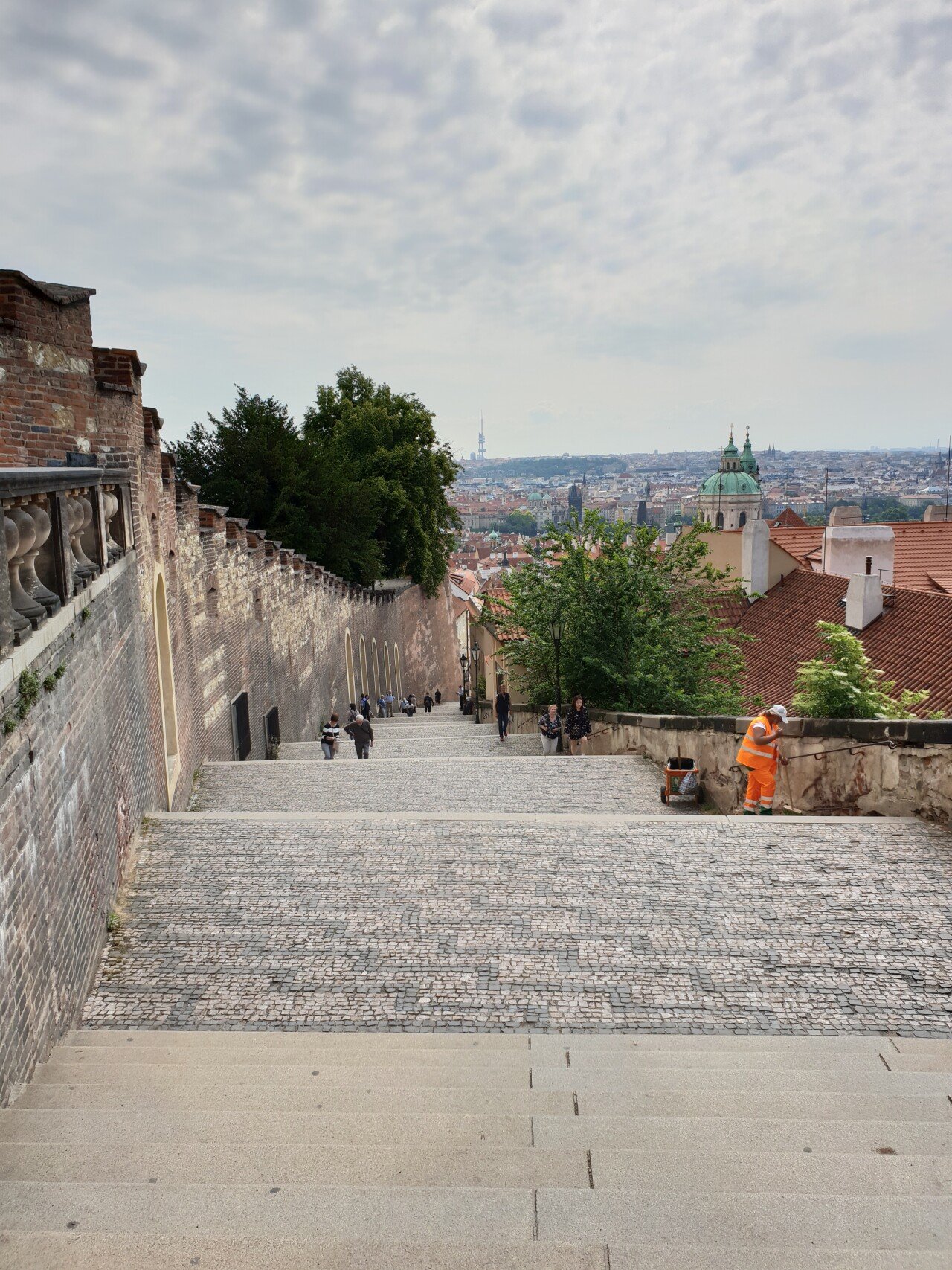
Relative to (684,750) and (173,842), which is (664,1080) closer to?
(173,842)

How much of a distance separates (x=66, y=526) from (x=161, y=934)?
2547 mm

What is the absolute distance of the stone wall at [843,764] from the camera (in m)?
8.30

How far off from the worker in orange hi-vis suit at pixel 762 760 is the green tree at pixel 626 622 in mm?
6245

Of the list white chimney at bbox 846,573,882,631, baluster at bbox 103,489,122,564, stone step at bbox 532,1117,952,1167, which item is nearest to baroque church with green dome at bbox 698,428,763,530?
white chimney at bbox 846,573,882,631

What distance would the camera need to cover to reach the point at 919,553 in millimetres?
28047

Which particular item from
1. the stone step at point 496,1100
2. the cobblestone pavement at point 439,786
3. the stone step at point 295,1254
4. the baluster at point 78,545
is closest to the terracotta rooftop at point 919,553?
the cobblestone pavement at point 439,786

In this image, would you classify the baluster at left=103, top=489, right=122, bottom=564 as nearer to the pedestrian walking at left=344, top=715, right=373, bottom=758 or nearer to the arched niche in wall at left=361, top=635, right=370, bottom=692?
the pedestrian walking at left=344, top=715, right=373, bottom=758

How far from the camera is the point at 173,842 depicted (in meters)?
7.48

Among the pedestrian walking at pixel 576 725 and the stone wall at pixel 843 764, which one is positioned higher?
the stone wall at pixel 843 764

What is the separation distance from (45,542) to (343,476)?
30.7 metres

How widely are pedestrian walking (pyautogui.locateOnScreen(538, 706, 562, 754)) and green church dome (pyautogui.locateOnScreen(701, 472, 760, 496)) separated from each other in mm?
105929

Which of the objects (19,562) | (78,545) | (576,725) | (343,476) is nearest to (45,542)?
(19,562)

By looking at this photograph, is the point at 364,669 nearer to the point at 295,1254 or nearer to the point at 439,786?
the point at 439,786

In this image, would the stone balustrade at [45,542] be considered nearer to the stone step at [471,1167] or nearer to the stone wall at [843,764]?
the stone step at [471,1167]
